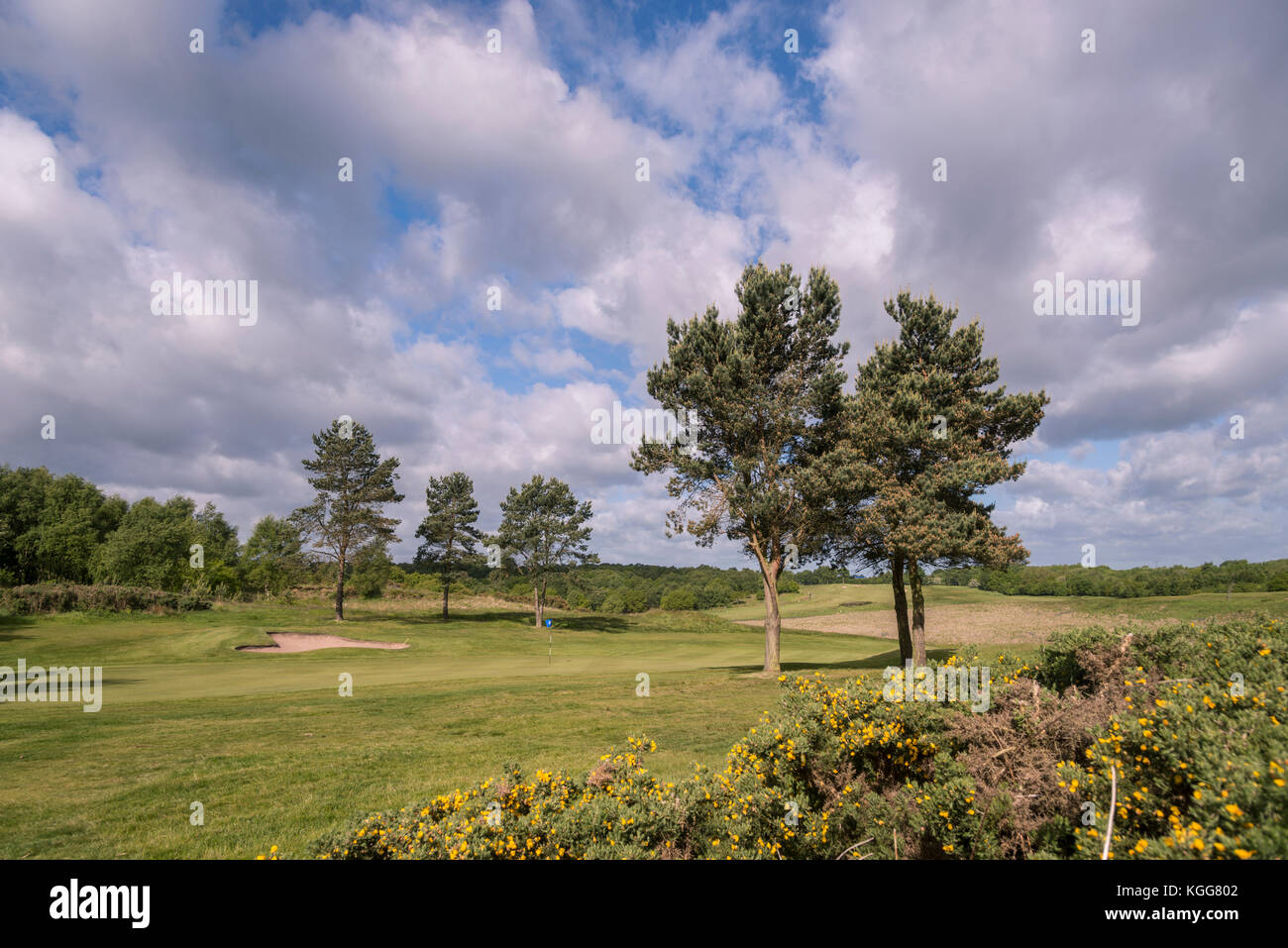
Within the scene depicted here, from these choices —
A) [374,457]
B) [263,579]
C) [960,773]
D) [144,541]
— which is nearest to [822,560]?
[960,773]

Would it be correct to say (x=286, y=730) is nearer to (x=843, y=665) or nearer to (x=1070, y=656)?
(x=1070, y=656)

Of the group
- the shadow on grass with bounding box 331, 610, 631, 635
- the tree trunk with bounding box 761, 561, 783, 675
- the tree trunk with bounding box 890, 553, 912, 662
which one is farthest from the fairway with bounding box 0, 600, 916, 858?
the shadow on grass with bounding box 331, 610, 631, 635

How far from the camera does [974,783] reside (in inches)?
166

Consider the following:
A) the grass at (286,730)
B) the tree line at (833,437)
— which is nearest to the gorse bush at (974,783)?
the grass at (286,730)

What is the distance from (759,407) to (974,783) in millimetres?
20444

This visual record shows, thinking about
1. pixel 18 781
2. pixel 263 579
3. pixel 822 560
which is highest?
pixel 822 560

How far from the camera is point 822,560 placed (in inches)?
1057

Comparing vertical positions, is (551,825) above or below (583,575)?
above

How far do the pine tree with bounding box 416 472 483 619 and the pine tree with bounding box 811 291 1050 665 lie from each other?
130 feet

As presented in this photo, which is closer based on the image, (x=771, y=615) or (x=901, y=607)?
(x=771, y=615)

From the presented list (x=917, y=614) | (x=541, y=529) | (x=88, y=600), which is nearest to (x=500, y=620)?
(x=541, y=529)

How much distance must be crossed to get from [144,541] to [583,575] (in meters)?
44.5
